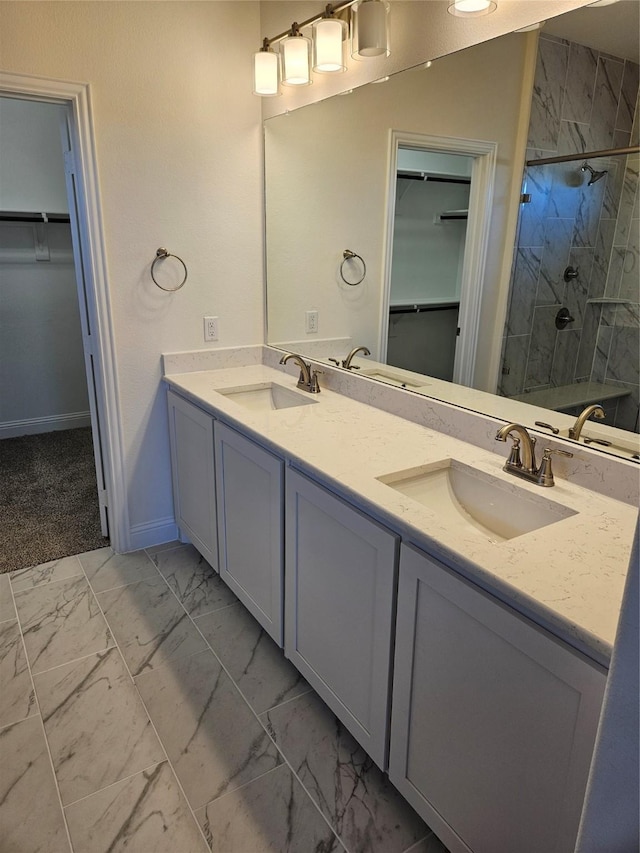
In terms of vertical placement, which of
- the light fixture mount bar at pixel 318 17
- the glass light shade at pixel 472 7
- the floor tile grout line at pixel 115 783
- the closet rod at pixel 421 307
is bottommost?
the floor tile grout line at pixel 115 783

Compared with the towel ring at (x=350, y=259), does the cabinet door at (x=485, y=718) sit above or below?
below

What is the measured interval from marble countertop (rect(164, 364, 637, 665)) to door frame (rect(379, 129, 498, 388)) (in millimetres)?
274

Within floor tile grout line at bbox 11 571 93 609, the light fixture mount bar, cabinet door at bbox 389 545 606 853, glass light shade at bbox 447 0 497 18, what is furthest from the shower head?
floor tile grout line at bbox 11 571 93 609

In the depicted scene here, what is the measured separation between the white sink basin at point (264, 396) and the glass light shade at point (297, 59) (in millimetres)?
1202

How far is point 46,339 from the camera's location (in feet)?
13.8

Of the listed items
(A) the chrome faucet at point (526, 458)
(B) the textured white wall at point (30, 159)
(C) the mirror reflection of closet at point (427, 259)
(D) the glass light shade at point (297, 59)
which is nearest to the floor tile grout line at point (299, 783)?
(A) the chrome faucet at point (526, 458)

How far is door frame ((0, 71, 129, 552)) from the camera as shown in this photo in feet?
6.88

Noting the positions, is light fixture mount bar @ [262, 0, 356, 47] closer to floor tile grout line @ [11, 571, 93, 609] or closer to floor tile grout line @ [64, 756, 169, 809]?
floor tile grout line @ [11, 571, 93, 609]

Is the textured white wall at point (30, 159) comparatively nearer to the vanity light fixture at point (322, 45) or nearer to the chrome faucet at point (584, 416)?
the vanity light fixture at point (322, 45)

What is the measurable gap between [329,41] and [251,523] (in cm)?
171

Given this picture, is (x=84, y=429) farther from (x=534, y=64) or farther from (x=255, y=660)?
(x=534, y=64)

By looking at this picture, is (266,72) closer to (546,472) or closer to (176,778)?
(546,472)

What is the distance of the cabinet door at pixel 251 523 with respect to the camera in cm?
183

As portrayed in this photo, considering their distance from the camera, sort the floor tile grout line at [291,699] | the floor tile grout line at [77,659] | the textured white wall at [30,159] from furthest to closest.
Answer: the textured white wall at [30,159] < the floor tile grout line at [77,659] < the floor tile grout line at [291,699]
